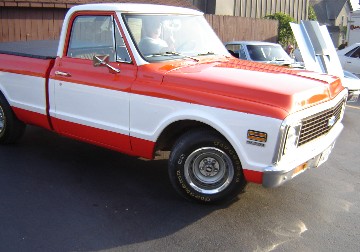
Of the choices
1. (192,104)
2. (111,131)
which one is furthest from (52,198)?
(192,104)

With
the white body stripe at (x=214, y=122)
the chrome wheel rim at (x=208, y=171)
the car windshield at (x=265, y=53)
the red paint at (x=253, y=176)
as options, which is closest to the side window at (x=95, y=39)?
the white body stripe at (x=214, y=122)

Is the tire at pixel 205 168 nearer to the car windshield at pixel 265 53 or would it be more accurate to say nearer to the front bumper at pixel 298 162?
the front bumper at pixel 298 162

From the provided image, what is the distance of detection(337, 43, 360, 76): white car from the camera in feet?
41.1

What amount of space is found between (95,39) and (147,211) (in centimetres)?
201

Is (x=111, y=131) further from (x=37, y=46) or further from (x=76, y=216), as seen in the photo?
(x=37, y=46)

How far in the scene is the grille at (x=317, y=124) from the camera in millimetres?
3756

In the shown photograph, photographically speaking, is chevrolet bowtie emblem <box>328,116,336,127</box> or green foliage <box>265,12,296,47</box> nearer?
chevrolet bowtie emblem <box>328,116,336,127</box>

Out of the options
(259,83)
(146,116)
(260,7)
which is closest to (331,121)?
(259,83)

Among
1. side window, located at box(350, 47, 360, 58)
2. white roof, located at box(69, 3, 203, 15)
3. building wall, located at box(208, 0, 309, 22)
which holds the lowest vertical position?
side window, located at box(350, 47, 360, 58)

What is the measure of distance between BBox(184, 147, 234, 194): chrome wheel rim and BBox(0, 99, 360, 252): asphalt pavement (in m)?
0.21

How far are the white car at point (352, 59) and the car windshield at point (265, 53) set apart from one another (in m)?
3.48

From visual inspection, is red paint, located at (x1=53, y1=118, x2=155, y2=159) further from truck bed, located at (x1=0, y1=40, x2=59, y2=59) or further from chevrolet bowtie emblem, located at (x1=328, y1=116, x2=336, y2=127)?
chevrolet bowtie emblem, located at (x1=328, y1=116, x2=336, y2=127)

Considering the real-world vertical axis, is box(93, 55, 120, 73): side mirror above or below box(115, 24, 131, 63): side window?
below

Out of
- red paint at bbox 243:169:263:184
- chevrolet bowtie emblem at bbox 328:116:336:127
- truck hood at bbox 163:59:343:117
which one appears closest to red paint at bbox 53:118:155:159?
truck hood at bbox 163:59:343:117
